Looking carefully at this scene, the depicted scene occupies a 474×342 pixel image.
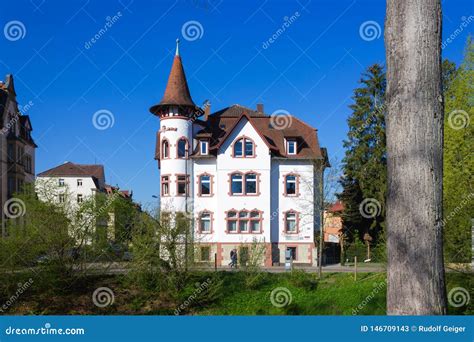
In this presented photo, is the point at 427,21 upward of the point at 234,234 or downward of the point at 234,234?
upward

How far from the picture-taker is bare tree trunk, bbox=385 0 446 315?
3.46 meters

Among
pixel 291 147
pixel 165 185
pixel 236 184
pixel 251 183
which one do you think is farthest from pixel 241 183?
pixel 165 185

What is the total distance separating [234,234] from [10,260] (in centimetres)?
1793

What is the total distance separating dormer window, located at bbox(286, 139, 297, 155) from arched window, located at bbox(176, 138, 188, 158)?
302 inches

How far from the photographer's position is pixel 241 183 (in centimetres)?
3052

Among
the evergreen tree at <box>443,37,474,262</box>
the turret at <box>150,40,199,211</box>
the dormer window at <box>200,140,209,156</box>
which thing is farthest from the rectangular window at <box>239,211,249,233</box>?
the evergreen tree at <box>443,37,474,262</box>

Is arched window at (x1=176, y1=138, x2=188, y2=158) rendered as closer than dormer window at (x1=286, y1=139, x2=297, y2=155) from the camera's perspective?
Yes

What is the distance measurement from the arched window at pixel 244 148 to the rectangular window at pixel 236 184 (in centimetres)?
157

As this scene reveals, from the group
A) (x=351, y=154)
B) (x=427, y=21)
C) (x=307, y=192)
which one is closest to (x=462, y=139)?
(x=307, y=192)

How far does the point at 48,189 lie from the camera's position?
1536 centimetres

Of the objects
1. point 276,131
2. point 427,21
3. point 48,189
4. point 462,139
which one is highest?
point 276,131

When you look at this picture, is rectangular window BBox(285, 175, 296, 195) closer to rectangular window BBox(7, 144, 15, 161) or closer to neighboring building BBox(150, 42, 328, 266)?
neighboring building BBox(150, 42, 328, 266)

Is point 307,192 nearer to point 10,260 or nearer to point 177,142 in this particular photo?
point 177,142

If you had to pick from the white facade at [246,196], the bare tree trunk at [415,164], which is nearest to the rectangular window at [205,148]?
the white facade at [246,196]
